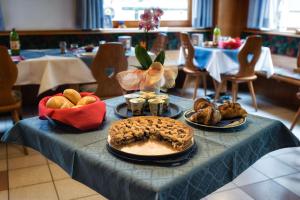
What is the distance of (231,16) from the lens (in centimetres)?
485

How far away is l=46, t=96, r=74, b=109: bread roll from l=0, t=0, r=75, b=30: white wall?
125 inches

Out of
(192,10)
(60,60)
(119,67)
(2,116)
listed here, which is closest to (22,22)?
(2,116)

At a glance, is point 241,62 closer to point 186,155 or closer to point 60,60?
point 60,60

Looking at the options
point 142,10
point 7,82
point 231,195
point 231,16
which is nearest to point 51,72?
point 7,82

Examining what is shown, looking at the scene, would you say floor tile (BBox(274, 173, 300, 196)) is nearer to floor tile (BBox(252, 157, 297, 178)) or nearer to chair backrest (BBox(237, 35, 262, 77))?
floor tile (BBox(252, 157, 297, 178))

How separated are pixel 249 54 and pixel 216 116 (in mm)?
2550

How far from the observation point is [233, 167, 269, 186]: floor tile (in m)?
2.13

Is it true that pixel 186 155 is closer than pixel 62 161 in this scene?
Yes

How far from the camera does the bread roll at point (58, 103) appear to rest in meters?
1.13

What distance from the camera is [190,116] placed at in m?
1.21

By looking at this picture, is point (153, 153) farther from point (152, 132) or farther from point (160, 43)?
point (160, 43)

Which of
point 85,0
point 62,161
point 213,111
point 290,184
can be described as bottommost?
point 290,184

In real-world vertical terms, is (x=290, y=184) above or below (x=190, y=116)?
below

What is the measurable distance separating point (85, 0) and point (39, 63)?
156 cm
